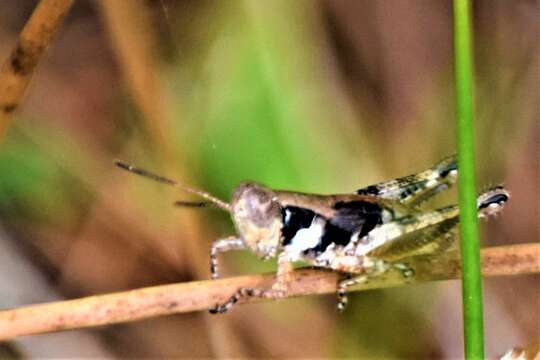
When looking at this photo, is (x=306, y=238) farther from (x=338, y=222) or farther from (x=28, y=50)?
(x=28, y=50)

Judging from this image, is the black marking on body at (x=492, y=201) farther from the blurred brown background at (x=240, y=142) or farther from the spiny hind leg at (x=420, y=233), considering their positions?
the blurred brown background at (x=240, y=142)

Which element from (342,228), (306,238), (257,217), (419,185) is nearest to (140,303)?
(257,217)

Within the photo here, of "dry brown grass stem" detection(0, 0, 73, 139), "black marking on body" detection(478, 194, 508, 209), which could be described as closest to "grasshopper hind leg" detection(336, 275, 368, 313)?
"black marking on body" detection(478, 194, 508, 209)

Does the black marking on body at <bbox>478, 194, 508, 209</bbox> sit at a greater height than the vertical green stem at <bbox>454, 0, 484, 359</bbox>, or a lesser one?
greater

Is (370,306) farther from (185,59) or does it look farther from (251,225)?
(185,59)

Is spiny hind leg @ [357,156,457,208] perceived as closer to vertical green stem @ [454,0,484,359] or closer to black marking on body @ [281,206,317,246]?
black marking on body @ [281,206,317,246]

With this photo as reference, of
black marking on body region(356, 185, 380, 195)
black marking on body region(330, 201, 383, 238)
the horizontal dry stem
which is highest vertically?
black marking on body region(356, 185, 380, 195)
